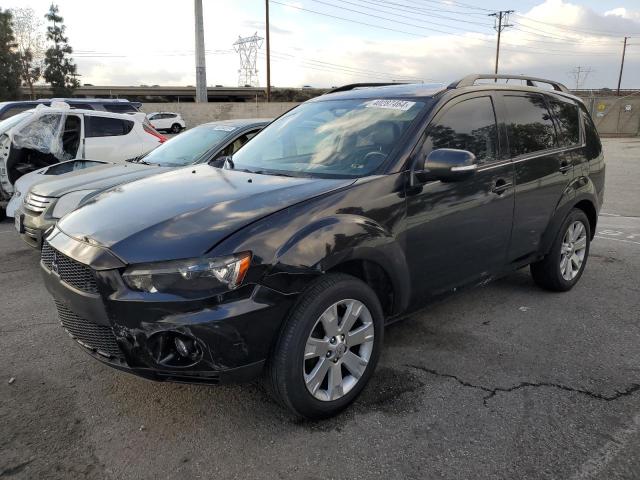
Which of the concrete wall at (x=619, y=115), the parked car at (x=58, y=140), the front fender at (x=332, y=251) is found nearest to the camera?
the front fender at (x=332, y=251)

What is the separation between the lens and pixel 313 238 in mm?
2672

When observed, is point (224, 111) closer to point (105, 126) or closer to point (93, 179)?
point (105, 126)

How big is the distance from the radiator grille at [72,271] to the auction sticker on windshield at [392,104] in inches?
86.2

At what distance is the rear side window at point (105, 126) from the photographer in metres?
8.73

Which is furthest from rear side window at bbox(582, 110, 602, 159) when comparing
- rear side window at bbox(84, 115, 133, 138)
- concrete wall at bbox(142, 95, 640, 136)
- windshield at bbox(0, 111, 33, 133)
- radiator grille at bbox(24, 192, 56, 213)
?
concrete wall at bbox(142, 95, 640, 136)

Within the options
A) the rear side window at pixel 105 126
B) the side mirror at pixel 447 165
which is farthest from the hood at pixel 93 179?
the side mirror at pixel 447 165

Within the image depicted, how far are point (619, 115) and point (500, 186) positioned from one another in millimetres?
35862

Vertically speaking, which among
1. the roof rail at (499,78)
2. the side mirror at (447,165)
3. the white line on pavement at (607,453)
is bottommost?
the white line on pavement at (607,453)

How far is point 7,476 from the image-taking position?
7.94 ft

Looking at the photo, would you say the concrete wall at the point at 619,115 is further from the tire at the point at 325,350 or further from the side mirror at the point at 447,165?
the tire at the point at 325,350

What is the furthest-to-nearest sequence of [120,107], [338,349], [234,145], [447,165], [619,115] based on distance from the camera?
[619,115], [120,107], [234,145], [447,165], [338,349]

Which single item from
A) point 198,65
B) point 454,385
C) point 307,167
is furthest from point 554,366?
point 198,65

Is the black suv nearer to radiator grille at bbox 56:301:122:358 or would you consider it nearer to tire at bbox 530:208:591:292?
radiator grille at bbox 56:301:122:358

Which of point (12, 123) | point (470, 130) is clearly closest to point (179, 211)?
point (470, 130)
